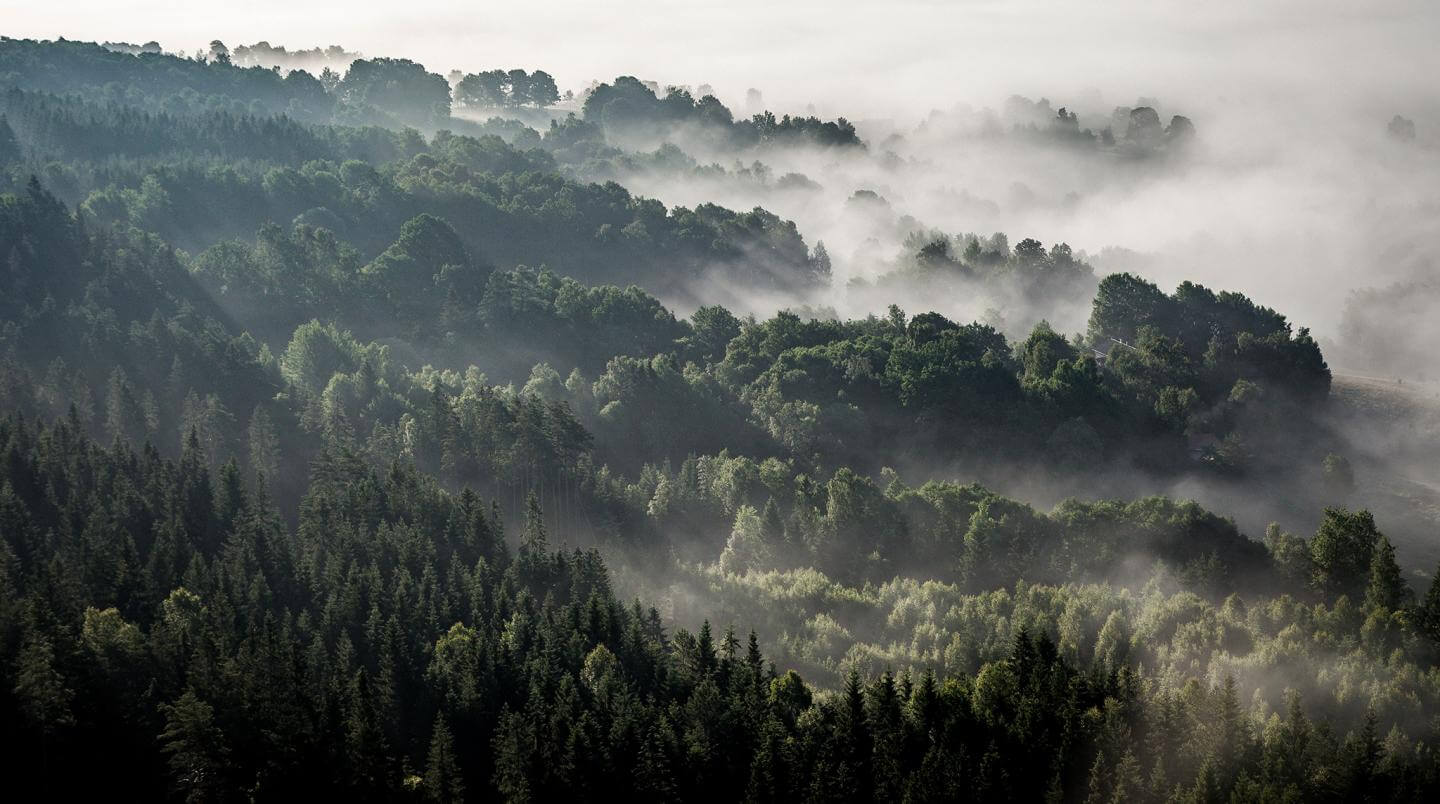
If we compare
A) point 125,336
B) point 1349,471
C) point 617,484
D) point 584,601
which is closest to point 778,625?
point 584,601

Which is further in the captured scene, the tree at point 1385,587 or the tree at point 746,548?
the tree at point 746,548

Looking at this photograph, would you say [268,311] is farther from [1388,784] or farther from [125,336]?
[1388,784]

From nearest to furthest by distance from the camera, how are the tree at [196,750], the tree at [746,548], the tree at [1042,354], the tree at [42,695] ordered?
the tree at [196,750], the tree at [42,695], the tree at [746,548], the tree at [1042,354]

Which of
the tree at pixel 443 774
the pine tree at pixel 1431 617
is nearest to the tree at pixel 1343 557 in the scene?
the pine tree at pixel 1431 617

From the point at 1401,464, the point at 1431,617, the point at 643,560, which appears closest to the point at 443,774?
the point at 643,560

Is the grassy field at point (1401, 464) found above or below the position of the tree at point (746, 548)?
above

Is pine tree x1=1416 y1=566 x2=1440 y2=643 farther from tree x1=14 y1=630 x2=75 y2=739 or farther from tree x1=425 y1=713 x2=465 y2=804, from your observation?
tree x1=14 y1=630 x2=75 y2=739

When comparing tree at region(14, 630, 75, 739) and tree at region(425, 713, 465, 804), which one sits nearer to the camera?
tree at region(14, 630, 75, 739)

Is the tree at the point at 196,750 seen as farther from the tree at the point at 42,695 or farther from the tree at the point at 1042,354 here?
the tree at the point at 1042,354

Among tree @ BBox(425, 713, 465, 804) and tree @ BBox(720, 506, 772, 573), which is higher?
tree @ BBox(720, 506, 772, 573)

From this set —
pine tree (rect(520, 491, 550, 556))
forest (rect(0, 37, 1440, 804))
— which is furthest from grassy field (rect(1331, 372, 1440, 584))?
pine tree (rect(520, 491, 550, 556))
